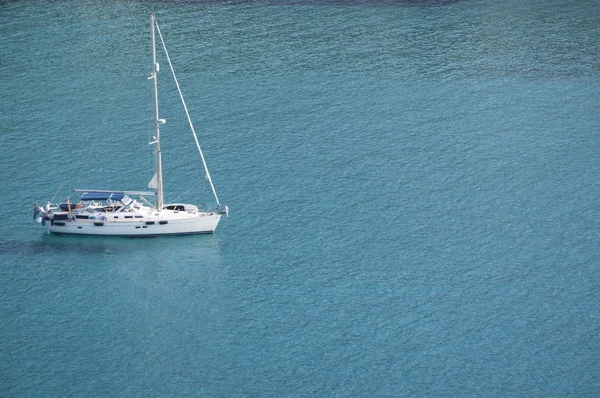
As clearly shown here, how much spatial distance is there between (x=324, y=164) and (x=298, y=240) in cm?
1431

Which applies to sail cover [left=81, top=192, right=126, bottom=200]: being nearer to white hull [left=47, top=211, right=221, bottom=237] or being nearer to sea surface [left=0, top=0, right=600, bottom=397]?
white hull [left=47, top=211, right=221, bottom=237]

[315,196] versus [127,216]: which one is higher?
[127,216]

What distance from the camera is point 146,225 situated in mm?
100438

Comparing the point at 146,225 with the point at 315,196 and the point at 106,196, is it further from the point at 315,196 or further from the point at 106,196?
the point at 315,196

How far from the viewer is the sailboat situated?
100 metres

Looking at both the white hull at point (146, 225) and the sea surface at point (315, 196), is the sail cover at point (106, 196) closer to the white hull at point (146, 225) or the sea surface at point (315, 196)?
the white hull at point (146, 225)

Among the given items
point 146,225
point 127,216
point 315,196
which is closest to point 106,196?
point 127,216

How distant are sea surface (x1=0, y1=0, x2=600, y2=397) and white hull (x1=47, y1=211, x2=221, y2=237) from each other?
0.99 m

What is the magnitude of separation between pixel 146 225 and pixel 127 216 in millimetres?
1724

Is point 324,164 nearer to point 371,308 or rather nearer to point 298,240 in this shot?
point 298,240

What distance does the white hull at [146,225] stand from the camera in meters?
100

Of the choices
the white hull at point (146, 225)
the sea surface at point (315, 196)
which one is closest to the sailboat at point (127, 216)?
the white hull at point (146, 225)

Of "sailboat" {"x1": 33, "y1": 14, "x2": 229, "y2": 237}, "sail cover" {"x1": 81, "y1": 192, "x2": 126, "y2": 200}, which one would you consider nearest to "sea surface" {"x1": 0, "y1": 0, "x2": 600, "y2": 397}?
"sailboat" {"x1": 33, "y1": 14, "x2": 229, "y2": 237}

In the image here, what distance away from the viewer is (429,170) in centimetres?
11431
